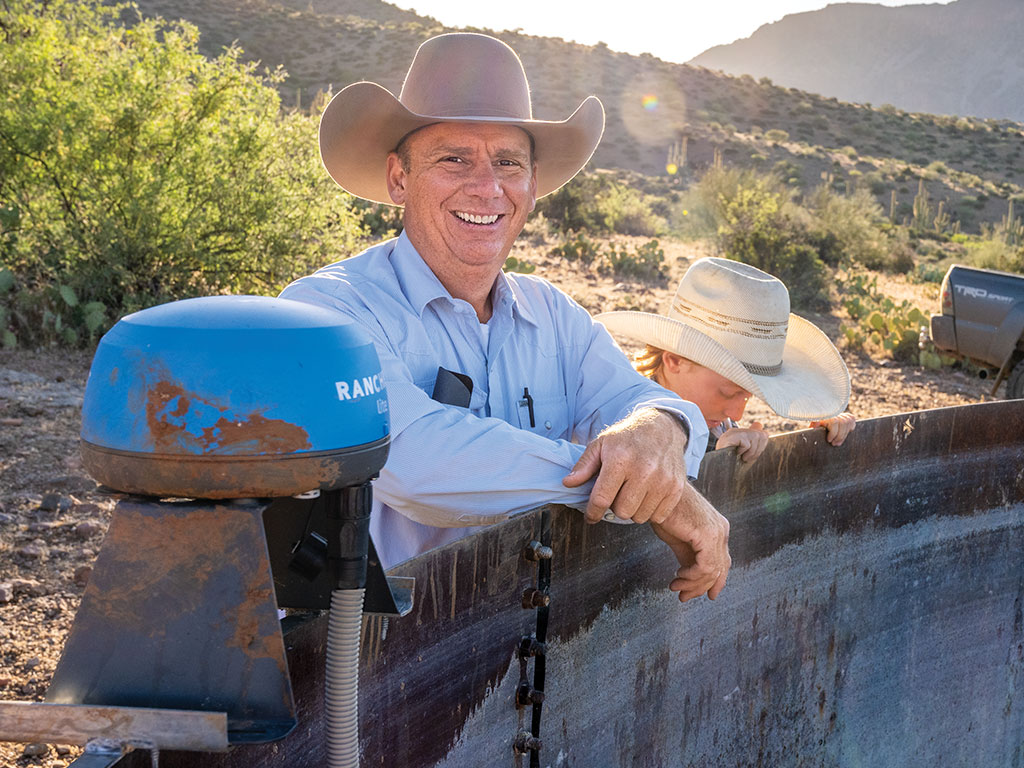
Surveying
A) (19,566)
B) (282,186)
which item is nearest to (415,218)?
(19,566)

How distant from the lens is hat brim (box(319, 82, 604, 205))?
238 cm

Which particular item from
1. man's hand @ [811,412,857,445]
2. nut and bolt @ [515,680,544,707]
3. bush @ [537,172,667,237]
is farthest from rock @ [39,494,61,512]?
bush @ [537,172,667,237]

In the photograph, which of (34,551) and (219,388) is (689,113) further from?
(219,388)

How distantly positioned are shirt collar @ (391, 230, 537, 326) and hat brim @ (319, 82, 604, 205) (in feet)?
0.82

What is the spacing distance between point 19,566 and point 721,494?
2741 mm

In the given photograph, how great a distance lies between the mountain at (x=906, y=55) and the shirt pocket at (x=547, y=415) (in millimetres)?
144449

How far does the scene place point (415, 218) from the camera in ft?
7.92

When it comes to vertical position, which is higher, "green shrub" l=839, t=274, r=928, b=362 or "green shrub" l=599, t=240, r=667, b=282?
"green shrub" l=599, t=240, r=667, b=282

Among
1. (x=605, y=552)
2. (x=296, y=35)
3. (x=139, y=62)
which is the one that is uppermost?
(x=296, y=35)

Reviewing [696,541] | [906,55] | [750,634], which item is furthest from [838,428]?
[906,55]

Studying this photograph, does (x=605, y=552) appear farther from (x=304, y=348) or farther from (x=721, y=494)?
(x=304, y=348)

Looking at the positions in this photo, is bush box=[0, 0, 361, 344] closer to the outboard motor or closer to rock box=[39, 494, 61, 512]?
rock box=[39, 494, 61, 512]

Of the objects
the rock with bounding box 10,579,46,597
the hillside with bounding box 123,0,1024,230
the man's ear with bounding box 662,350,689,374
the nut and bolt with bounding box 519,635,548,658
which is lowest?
the rock with bounding box 10,579,46,597

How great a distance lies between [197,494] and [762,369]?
96.5 inches
